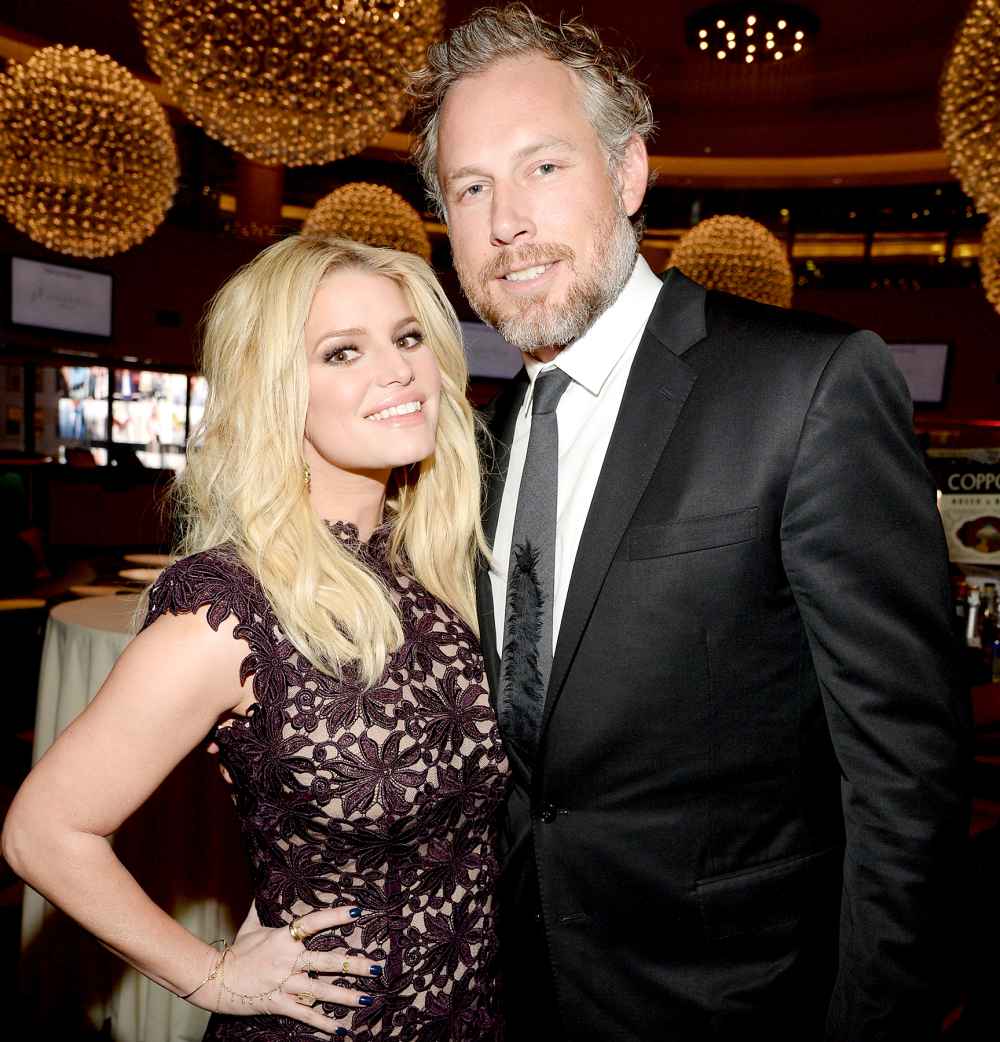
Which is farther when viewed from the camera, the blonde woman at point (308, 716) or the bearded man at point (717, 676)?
the blonde woman at point (308, 716)

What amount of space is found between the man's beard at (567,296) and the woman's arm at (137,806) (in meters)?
0.70

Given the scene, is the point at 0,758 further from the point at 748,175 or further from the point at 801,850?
the point at 748,175

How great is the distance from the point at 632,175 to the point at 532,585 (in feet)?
2.65

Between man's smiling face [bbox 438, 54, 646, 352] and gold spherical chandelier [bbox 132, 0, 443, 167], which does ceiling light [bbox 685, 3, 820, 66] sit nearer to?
gold spherical chandelier [bbox 132, 0, 443, 167]

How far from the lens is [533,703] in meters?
1.50

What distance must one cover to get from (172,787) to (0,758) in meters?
2.72

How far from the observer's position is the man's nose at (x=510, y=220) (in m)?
1.60

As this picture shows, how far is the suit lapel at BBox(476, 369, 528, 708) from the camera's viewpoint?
1.67m

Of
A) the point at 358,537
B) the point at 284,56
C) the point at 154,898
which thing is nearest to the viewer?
the point at 358,537

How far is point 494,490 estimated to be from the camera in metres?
1.90

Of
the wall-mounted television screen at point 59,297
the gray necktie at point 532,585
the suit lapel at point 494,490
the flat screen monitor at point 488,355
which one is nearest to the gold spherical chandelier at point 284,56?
the suit lapel at point 494,490

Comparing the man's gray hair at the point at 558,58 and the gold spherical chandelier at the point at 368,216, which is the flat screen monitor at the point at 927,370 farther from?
the man's gray hair at the point at 558,58

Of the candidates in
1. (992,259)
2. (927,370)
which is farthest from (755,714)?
(927,370)

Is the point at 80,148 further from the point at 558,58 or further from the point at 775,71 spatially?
the point at 775,71
